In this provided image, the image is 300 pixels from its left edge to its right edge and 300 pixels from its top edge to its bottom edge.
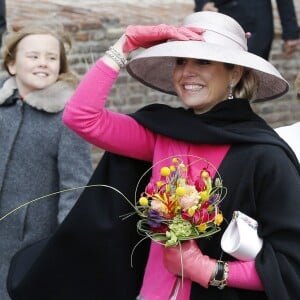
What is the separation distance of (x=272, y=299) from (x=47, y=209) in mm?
1598

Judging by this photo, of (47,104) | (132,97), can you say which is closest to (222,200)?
(47,104)

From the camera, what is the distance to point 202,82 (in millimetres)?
3131

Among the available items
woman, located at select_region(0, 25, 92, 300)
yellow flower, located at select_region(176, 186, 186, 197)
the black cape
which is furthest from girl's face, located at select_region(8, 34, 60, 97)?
yellow flower, located at select_region(176, 186, 186, 197)

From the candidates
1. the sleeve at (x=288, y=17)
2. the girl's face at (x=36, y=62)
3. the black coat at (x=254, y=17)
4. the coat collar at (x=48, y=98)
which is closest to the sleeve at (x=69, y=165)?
the coat collar at (x=48, y=98)

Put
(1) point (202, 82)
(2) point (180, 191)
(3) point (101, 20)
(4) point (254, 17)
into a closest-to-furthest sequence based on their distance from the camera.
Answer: (2) point (180, 191), (1) point (202, 82), (4) point (254, 17), (3) point (101, 20)

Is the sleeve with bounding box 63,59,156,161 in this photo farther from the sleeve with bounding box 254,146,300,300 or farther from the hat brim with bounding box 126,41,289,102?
the sleeve with bounding box 254,146,300,300

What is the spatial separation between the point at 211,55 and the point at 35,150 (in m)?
1.36

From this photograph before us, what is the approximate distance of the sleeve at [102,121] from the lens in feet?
10.4

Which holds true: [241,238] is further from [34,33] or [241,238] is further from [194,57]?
[34,33]

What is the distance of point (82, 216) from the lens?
11.1ft

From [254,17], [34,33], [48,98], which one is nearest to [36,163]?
[48,98]

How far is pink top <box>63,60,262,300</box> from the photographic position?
3.10 m

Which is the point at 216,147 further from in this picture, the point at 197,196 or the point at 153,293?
the point at 153,293

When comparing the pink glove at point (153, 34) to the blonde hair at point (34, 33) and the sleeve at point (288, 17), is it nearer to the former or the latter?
the blonde hair at point (34, 33)
